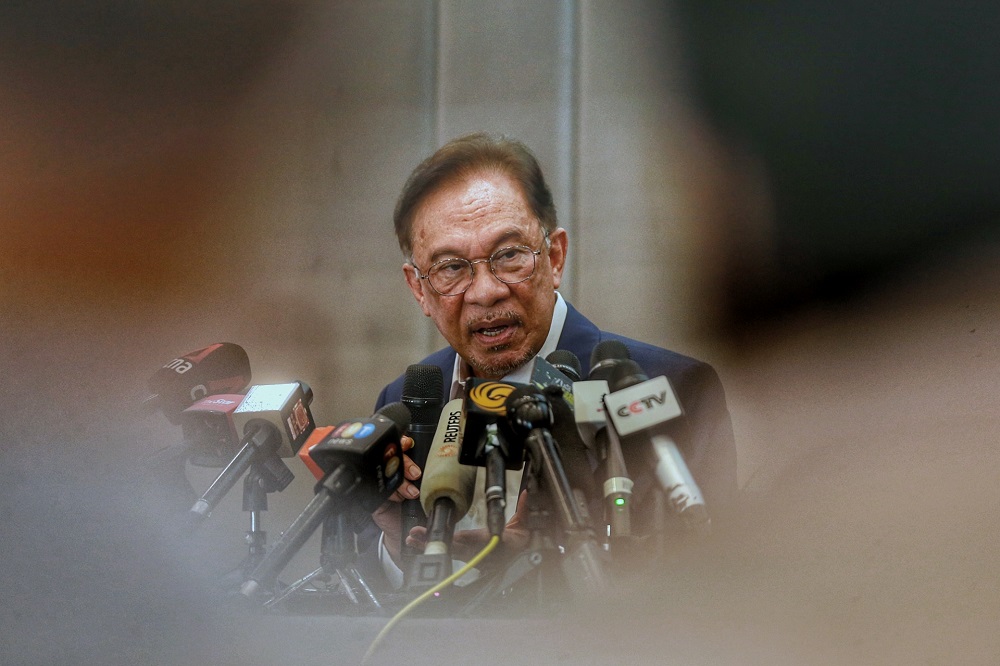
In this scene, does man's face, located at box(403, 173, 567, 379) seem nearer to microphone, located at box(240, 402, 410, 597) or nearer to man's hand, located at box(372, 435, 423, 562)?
man's hand, located at box(372, 435, 423, 562)

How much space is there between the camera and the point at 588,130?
2.01m

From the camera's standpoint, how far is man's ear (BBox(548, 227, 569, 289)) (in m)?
1.95

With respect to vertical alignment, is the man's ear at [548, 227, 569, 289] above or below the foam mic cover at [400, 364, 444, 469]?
above

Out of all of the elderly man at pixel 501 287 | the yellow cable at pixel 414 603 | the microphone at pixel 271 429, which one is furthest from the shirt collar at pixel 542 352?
the yellow cable at pixel 414 603

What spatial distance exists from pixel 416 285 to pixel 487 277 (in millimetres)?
256

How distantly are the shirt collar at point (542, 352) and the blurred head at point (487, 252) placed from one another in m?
0.02

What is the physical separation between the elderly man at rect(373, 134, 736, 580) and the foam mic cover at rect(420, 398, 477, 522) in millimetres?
460

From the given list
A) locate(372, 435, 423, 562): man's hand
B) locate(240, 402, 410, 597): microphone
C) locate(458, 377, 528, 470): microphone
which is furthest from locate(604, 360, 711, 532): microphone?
locate(372, 435, 423, 562): man's hand

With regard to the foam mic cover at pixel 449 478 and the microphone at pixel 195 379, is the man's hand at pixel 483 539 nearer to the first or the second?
the foam mic cover at pixel 449 478

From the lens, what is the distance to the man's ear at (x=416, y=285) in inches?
77.9

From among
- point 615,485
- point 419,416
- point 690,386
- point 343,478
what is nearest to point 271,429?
point 419,416

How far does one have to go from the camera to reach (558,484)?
1.02 m

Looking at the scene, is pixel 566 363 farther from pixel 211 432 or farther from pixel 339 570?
pixel 211 432

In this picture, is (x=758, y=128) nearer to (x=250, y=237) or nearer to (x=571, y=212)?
(x=571, y=212)
